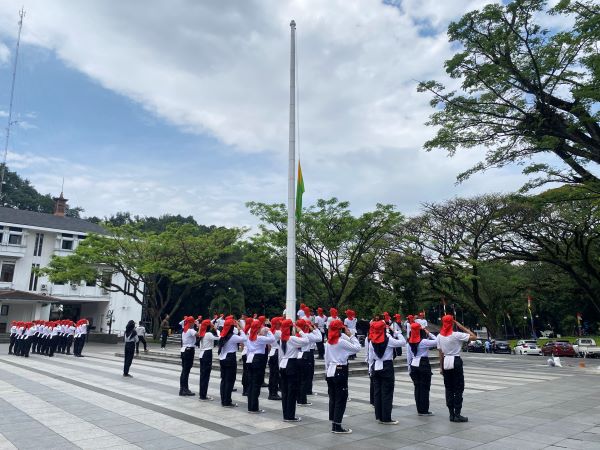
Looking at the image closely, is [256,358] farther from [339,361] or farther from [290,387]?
[339,361]

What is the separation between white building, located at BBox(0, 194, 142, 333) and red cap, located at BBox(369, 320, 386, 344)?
31.7 m

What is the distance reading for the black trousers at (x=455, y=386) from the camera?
728 centimetres

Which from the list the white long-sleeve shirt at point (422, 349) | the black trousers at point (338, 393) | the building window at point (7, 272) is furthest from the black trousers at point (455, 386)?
the building window at point (7, 272)

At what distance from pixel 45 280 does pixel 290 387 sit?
3720 cm

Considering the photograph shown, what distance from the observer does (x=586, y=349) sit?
93.6 ft

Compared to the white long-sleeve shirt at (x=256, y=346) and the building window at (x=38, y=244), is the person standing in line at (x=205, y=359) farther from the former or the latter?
the building window at (x=38, y=244)

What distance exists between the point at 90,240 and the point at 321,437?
27.3m

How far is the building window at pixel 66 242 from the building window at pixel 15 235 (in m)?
3.19

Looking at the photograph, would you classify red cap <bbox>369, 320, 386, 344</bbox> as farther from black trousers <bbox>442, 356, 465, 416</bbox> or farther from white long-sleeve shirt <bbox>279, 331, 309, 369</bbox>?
black trousers <bbox>442, 356, 465, 416</bbox>

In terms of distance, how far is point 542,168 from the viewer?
606 inches

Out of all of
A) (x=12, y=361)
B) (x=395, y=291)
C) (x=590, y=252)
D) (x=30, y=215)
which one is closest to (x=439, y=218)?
(x=395, y=291)

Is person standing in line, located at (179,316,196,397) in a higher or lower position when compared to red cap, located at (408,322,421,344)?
lower

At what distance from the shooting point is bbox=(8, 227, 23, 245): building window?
3700 cm

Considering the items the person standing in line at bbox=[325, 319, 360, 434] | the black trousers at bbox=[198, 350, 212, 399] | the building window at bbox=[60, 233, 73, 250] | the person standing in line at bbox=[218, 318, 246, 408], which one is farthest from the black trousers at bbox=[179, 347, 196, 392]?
the building window at bbox=[60, 233, 73, 250]
